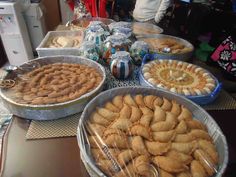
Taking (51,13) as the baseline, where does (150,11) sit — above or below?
above

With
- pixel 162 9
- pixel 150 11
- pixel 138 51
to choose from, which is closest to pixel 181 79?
pixel 138 51

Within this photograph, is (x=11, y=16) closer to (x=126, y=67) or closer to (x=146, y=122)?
(x=126, y=67)

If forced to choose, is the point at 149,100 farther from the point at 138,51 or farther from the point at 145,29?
the point at 145,29

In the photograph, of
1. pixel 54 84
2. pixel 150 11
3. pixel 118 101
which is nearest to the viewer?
pixel 118 101

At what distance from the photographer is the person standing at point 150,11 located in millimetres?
1599

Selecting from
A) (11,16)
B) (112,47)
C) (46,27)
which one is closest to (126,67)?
(112,47)

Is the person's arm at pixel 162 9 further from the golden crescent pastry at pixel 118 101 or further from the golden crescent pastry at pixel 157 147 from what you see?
the golden crescent pastry at pixel 157 147

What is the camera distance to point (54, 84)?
82 centimetres

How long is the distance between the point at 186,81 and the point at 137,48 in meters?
0.28

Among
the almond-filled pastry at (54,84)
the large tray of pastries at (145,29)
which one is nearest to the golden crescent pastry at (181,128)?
the almond-filled pastry at (54,84)

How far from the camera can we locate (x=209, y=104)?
2.67 ft

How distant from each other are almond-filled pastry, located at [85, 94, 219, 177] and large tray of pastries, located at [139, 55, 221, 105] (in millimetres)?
145

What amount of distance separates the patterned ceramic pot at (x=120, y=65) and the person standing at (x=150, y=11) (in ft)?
2.94

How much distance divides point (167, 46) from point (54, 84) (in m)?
0.68
